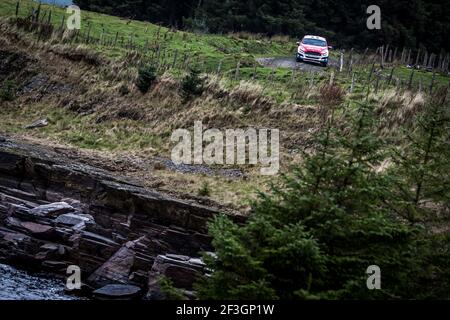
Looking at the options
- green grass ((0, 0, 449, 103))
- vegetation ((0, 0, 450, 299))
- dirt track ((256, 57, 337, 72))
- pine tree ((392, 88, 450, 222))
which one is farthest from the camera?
dirt track ((256, 57, 337, 72))

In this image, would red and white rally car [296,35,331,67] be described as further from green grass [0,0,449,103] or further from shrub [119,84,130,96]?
shrub [119,84,130,96]

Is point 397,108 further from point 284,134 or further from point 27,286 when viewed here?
point 27,286

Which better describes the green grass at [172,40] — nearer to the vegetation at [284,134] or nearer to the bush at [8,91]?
the vegetation at [284,134]

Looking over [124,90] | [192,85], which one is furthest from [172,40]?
[192,85]

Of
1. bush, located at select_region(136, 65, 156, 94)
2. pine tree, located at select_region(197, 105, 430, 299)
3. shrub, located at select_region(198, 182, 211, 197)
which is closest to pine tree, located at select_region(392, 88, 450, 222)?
pine tree, located at select_region(197, 105, 430, 299)

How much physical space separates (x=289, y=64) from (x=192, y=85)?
9372 mm

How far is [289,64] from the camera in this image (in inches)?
1342

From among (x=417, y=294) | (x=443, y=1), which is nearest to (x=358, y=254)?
(x=417, y=294)

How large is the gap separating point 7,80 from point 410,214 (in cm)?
2361

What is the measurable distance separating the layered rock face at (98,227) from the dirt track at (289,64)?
1589cm

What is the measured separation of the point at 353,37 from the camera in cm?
4894

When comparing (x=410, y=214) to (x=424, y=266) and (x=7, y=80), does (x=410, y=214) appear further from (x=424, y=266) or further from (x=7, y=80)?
(x=7, y=80)

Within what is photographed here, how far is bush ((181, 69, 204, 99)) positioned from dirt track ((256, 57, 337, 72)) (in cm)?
680

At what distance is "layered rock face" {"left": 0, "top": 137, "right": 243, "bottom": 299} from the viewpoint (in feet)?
52.4
